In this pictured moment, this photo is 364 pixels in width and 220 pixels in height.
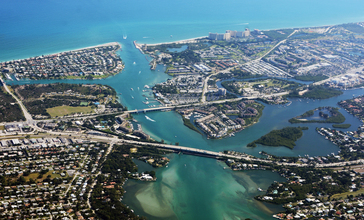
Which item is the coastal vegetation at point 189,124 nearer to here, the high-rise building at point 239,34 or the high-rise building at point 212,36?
the high-rise building at point 212,36

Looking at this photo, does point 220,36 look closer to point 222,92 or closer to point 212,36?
point 212,36

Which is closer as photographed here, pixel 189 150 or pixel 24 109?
pixel 189 150

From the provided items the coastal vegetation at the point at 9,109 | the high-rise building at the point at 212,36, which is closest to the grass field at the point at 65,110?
the coastal vegetation at the point at 9,109

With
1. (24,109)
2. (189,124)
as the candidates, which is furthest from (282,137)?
(24,109)

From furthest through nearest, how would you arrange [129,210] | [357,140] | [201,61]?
1. [201,61]
2. [357,140]
3. [129,210]

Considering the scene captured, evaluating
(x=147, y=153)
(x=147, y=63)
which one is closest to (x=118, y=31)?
(x=147, y=63)

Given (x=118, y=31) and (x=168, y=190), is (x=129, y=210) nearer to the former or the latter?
(x=168, y=190)
